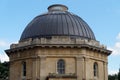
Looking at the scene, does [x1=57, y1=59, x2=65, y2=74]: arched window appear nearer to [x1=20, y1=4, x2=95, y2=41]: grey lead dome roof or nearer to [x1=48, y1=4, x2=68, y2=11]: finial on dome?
[x1=20, y1=4, x2=95, y2=41]: grey lead dome roof

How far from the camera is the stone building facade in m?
40.5

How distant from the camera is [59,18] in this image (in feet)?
145

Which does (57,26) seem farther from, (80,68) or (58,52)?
(80,68)

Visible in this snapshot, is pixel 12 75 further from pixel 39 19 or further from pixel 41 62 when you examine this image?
pixel 39 19

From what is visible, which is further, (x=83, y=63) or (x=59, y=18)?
(x=59, y=18)

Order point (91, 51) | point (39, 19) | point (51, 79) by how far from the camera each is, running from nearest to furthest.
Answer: point (51, 79) < point (91, 51) < point (39, 19)

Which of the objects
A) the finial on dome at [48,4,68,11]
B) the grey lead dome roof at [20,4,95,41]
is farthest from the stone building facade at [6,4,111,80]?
the finial on dome at [48,4,68,11]

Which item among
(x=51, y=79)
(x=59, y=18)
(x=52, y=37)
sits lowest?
(x=51, y=79)

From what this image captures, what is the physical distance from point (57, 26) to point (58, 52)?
3936 millimetres

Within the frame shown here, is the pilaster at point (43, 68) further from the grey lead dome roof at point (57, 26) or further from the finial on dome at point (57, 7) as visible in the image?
the finial on dome at point (57, 7)

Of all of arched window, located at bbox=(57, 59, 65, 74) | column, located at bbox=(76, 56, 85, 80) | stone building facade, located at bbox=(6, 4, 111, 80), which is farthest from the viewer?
arched window, located at bbox=(57, 59, 65, 74)

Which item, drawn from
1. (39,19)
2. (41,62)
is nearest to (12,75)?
(41,62)

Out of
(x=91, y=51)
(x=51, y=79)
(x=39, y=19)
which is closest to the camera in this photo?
(x=51, y=79)

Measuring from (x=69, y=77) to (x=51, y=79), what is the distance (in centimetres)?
215
